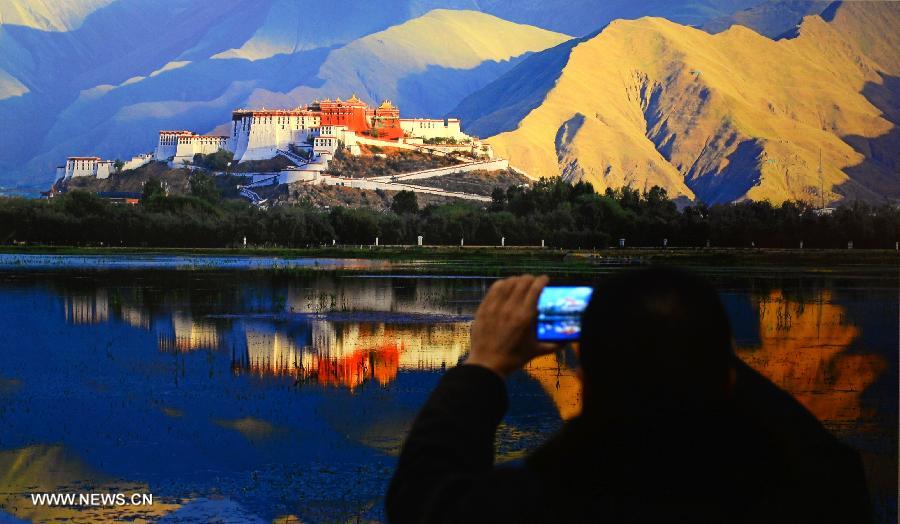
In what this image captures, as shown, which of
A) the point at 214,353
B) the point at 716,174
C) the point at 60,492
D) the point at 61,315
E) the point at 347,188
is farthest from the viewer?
the point at 716,174

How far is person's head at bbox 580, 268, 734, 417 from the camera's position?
85.0 inches

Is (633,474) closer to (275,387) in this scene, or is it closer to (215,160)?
(275,387)

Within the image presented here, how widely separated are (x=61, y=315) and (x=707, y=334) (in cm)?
2820

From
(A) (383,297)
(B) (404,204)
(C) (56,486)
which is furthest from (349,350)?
(B) (404,204)

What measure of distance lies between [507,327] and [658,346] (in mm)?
421

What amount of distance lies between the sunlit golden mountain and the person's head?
5334 inches

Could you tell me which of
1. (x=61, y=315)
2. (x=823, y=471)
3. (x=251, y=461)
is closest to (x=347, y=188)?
(x=61, y=315)

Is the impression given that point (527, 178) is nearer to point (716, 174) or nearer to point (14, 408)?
point (716, 174)

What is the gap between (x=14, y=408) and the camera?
16.1m

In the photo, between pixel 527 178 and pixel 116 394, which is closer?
pixel 116 394

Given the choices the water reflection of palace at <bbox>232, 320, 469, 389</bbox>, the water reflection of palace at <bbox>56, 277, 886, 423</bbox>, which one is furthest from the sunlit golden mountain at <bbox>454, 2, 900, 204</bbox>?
the water reflection of palace at <bbox>232, 320, 469, 389</bbox>

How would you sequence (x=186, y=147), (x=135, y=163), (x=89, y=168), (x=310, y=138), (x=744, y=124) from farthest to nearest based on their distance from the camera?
(x=744, y=124) < (x=89, y=168) < (x=135, y=163) < (x=186, y=147) < (x=310, y=138)

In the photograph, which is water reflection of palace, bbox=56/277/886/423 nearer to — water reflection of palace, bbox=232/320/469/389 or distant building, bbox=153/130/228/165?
water reflection of palace, bbox=232/320/469/389

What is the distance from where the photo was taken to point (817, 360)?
814 inches
